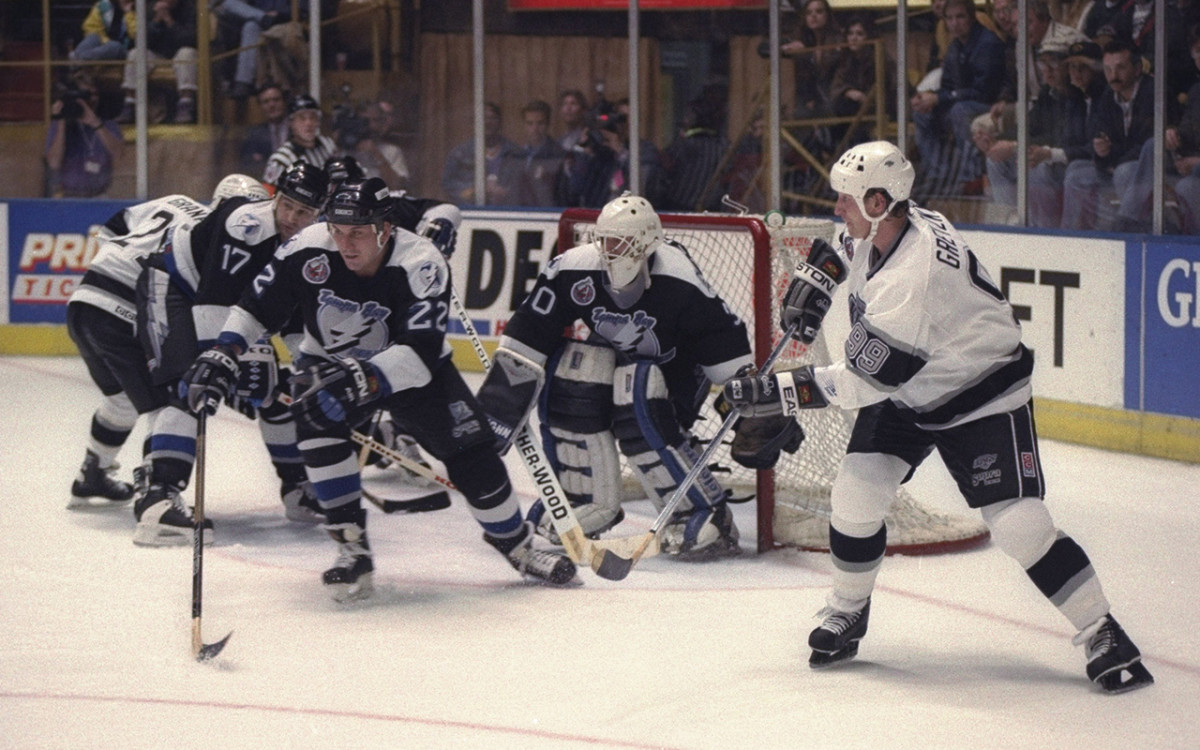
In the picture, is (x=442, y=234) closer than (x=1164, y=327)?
Yes

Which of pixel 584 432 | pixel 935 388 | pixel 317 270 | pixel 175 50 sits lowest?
pixel 584 432

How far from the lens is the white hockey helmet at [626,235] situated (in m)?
4.38

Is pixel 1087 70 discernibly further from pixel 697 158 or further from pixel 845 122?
pixel 697 158

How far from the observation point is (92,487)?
536 cm

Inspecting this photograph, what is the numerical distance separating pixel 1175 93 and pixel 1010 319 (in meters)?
3.01

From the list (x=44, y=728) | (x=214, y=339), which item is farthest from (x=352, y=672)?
(x=214, y=339)

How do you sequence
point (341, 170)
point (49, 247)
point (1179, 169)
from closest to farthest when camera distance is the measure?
point (341, 170) → point (1179, 169) → point (49, 247)

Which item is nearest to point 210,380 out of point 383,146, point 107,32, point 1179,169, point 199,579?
point 199,579

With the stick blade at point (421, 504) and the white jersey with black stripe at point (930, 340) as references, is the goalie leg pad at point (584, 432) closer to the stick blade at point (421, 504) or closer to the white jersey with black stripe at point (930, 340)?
the stick blade at point (421, 504)

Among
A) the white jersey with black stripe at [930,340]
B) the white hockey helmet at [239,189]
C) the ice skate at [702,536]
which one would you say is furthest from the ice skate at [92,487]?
the white jersey with black stripe at [930,340]

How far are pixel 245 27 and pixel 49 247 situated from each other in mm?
1503

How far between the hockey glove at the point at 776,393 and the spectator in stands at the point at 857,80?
398cm

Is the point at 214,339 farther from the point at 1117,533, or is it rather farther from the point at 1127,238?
the point at 1127,238

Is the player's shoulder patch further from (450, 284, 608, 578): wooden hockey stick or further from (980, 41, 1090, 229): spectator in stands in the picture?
(980, 41, 1090, 229): spectator in stands
